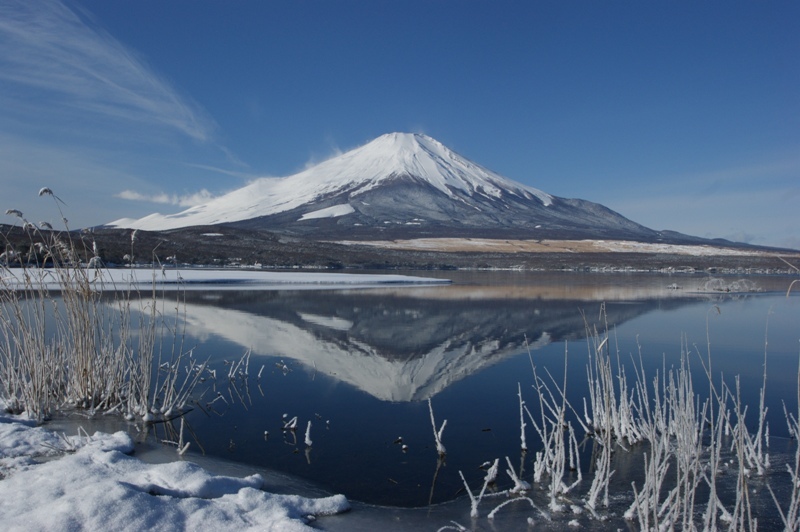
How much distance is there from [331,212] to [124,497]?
95.6 m

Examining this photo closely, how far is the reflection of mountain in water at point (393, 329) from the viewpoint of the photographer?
7.62m

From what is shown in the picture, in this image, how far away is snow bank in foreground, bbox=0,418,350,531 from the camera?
2.83 meters

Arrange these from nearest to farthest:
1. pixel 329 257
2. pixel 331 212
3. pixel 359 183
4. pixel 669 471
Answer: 1. pixel 669 471
2. pixel 329 257
3. pixel 331 212
4. pixel 359 183

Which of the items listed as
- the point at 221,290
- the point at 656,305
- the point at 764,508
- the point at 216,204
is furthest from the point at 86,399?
the point at 216,204

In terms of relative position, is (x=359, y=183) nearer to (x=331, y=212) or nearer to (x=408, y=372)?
(x=331, y=212)

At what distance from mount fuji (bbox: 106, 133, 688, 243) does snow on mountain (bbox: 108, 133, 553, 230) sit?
0.25m

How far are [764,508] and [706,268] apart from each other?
4303cm

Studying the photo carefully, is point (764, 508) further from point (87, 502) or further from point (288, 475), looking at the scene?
point (87, 502)

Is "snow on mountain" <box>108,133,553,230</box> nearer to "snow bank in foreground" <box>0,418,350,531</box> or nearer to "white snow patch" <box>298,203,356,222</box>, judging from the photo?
"white snow patch" <box>298,203,356,222</box>

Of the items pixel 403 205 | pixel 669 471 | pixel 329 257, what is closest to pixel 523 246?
pixel 329 257

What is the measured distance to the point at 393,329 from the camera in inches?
434

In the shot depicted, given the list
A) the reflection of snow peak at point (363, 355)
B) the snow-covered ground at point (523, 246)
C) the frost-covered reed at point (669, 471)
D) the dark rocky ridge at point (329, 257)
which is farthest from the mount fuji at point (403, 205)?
the frost-covered reed at point (669, 471)

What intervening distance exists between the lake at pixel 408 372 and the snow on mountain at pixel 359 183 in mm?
86384

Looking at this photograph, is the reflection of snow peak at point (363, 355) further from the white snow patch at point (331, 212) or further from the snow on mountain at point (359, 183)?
the snow on mountain at point (359, 183)
